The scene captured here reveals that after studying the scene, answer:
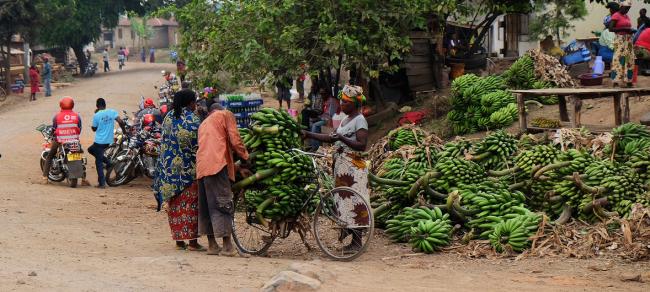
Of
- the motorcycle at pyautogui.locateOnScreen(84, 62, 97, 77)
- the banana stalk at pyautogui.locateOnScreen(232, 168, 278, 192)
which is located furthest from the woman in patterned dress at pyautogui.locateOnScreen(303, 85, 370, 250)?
the motorcycle at pyautogui.locateOnScreen(84, 62, 97, 77)

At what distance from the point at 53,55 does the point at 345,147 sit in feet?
161

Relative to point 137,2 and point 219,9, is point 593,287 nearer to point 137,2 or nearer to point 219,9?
point 219,9

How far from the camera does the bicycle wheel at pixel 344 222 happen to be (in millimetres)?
8336

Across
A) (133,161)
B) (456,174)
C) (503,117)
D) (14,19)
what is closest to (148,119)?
(133,161)

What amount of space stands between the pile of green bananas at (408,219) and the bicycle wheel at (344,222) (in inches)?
48.6

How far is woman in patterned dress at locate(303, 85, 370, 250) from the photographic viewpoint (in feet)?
27.7

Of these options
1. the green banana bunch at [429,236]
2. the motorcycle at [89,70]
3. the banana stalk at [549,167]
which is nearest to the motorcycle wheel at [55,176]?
the green banana bunch at [429,236]

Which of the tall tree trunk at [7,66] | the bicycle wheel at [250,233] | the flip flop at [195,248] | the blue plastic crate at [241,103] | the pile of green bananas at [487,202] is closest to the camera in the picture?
the bicycle wheel at [250,233]

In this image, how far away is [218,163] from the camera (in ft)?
27.0

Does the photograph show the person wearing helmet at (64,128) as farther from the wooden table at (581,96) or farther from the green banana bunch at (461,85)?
the wooden table at (581,96)

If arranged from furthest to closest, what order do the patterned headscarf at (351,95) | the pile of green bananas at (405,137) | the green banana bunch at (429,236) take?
1. the pile of green bananas at (405,137)
2. the green banana bunch at (429,236)
3. the patterned headscarf at (351,95)

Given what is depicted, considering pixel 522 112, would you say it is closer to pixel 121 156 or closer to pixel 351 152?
pixel 351 152

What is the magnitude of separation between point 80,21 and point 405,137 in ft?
124

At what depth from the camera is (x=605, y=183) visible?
9.55 meters
